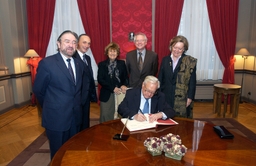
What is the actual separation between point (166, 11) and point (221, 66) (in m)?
2.03

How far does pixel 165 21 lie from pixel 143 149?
423 cm

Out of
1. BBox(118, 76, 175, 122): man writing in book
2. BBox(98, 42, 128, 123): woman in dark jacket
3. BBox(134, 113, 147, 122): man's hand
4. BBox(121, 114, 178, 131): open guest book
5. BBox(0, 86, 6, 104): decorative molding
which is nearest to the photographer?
BBox(121, 114, 178, 131): open guest book

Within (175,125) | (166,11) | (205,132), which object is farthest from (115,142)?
(166,11)

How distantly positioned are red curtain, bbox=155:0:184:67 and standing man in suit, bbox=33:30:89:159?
354 cm

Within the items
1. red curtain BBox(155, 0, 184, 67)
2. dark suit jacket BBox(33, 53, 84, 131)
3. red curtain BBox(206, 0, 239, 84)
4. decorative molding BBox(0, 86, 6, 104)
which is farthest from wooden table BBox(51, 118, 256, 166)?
red curtain BBox(206, 0, 239, 84)

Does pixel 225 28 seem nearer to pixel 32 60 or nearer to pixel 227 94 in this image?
pixel 227 94

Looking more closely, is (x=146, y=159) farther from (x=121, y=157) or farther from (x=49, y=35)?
(x=49, y=35)

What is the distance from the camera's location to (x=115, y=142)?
1429mm

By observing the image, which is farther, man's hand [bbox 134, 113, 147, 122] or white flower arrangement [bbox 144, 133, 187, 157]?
man's hand [bbox 134, 113, 147, 122]

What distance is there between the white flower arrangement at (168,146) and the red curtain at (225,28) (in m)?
4.48

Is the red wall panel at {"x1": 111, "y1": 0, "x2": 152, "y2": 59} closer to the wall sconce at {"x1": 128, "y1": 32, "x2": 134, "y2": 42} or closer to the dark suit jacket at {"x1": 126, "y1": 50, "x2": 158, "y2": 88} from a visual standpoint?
the wall sconce at {"x1": 128, "y1": 32, "x2": 134, "y2": 42}

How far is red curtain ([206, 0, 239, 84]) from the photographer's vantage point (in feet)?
16.1

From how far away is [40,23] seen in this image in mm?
5160

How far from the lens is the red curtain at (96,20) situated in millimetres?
4965
